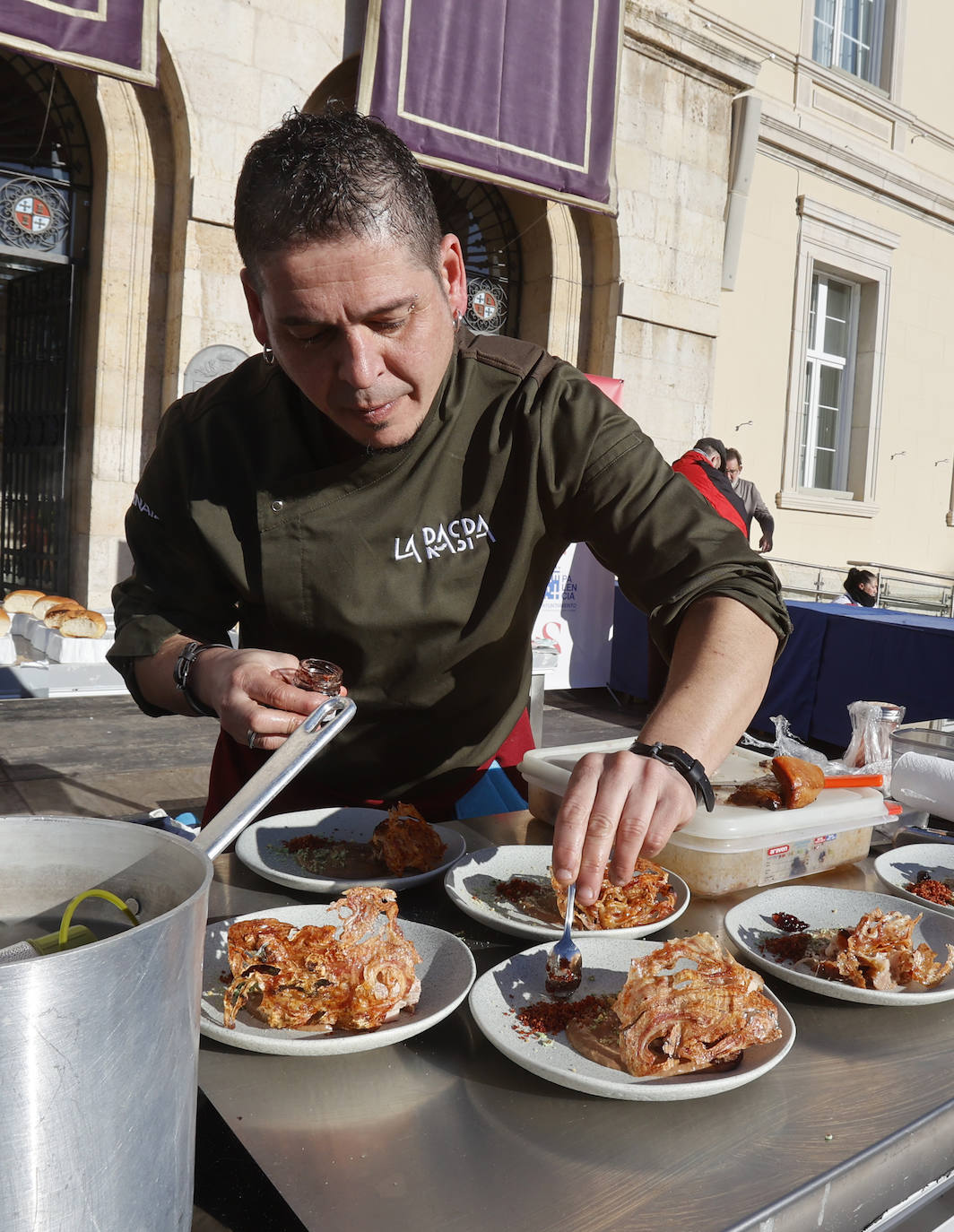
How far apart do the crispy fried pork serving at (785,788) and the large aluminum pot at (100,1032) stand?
97cm

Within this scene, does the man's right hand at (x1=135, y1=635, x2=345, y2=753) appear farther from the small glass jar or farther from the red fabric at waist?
the red fabric at waist

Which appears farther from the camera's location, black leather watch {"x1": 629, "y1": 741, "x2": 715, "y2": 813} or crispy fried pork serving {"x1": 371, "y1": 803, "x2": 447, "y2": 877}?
crispy fried pork serving {"x1": 371, "y1": 803, "x2": 447, "y2": 877}

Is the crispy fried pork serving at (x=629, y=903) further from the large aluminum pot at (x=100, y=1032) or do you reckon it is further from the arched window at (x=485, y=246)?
the arched window at (x=485, y=246)

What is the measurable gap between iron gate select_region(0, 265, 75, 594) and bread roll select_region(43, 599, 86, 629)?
2390 mm

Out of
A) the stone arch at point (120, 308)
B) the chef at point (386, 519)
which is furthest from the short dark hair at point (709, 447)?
the chef at point (386, 519)

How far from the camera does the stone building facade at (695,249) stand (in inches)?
271

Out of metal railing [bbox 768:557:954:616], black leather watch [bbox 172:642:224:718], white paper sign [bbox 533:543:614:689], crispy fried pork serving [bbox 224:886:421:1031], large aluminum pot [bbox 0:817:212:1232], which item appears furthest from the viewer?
metal railing [bbox 768:557:954:616]

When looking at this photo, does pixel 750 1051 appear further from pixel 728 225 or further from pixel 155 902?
pixel 728 225

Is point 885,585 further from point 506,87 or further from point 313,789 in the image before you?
point 313,789

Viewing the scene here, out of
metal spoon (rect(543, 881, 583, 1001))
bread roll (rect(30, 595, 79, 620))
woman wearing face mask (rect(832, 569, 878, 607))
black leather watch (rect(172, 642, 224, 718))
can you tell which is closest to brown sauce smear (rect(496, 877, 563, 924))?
metal spoon (rect(543, 881, 583, 1001))

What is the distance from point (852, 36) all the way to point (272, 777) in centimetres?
1393

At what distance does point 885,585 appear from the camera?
1249 cm

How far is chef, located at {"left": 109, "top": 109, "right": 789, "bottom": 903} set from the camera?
4.33 feet

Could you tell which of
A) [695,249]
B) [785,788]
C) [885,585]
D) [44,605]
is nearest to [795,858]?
[785,788]
